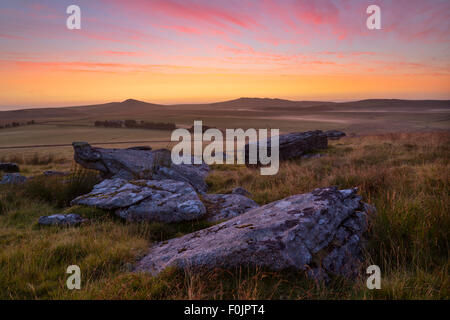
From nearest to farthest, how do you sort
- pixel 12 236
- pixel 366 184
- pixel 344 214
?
pixel 344 214
pixel 12 236
pixel 366 184

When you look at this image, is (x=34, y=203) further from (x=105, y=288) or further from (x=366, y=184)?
(x=366, y=184)

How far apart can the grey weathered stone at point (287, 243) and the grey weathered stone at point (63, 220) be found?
246 centimetres

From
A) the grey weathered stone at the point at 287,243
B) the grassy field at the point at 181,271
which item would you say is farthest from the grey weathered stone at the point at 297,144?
the grey weathered stone at the point at 287,243

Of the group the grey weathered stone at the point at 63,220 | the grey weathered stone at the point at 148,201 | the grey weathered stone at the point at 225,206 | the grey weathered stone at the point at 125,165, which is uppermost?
the grey weathered stone at the point at 125,165

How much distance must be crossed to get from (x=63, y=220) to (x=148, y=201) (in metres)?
1.85

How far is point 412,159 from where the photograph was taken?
12.0 m

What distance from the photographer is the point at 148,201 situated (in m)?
6.43

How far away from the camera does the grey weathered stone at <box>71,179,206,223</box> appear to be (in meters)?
5.98

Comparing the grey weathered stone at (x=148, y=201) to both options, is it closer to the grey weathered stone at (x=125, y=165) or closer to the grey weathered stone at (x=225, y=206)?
the grey weathered stone at (x=225, y=206)

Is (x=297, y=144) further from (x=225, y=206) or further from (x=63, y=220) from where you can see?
(x=63, y=220)

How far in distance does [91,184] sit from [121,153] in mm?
1912

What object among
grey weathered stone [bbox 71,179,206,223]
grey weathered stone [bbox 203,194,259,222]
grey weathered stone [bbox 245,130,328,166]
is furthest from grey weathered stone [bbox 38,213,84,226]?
grey weathered stone [bbox 245,130,328,166]

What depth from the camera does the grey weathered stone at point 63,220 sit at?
5.81 meters
